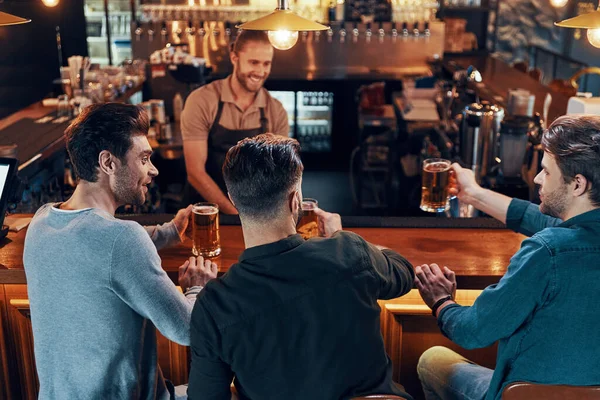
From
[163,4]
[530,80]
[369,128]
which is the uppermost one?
[163,4]

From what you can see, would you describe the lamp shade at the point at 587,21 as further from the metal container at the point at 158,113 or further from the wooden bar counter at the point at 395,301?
the metal container at the point at 158,113

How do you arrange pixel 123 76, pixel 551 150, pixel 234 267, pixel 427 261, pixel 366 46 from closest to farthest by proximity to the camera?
pixel 234 267, pixel 551 150, pixel 427 261, pixel 123 76, pixel 366 46

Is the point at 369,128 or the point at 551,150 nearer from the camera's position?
the point at 551,150

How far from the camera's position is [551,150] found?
1.89 meters

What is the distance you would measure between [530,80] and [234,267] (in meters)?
5.81

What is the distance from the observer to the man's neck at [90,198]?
6.35 ft

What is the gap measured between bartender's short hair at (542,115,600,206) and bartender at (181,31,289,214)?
192 cm

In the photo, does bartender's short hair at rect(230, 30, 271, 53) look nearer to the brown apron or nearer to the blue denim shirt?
the brown apron

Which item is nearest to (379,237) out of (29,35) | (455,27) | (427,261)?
(427,261)

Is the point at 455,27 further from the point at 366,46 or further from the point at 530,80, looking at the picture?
the point at 530,80

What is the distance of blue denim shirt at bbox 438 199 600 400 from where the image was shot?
5.82ft

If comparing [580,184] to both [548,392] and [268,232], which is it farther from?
[268,232]

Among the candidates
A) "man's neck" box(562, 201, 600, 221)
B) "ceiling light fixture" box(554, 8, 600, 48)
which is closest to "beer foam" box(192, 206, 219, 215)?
"man's neck" box(562, 201, 600, 221)

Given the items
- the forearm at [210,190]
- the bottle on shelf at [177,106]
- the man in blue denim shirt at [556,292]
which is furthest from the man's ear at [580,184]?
the bottle on shelf at [177,106]
